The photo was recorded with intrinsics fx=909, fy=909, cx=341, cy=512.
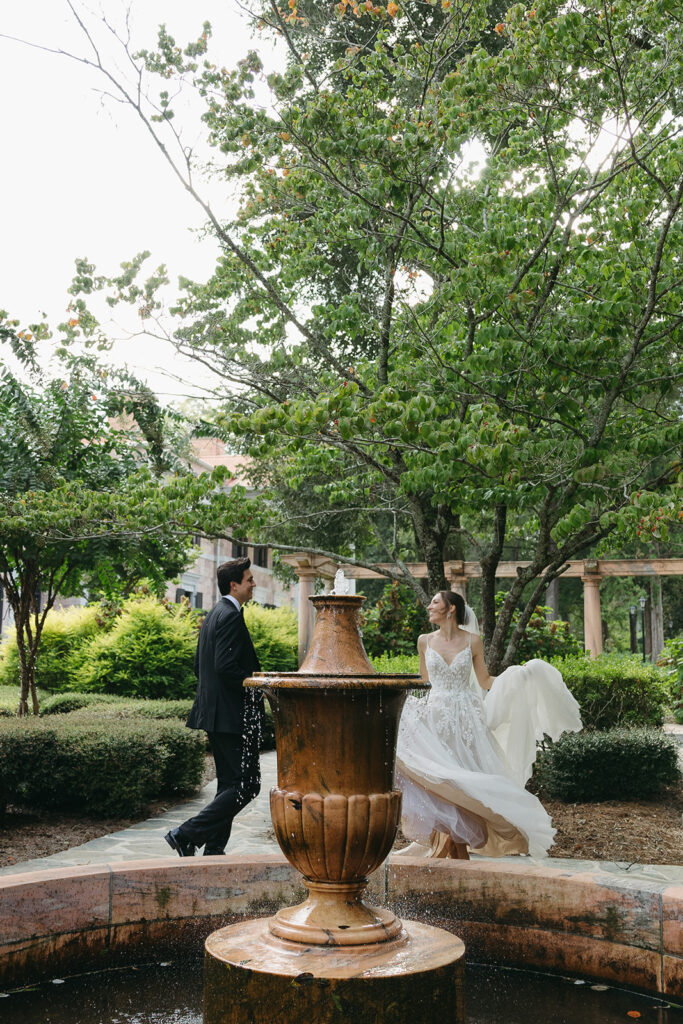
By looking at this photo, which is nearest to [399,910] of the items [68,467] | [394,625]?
[68,467]

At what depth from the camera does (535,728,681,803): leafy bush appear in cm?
918

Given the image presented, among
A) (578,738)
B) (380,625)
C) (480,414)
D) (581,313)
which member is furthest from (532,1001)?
(380,625)

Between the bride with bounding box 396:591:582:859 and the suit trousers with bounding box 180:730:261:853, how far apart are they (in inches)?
41.2

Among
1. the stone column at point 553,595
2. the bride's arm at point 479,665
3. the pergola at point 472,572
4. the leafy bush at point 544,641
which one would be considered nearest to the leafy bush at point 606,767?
the bride's arm at point 479,665

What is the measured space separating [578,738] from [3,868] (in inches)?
224

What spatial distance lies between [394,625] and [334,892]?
44.9 feet

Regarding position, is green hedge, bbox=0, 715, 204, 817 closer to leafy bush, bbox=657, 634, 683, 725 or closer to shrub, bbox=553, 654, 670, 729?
leafy bush, bbox=657, 634, 683, 725

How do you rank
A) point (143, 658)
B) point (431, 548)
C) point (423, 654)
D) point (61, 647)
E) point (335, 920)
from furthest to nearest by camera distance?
point (61, 647) → point (143, 658) → point (431, 548) → point (423, 654) → point (335, 920)

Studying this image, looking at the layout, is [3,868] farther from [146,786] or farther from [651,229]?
[651,229]

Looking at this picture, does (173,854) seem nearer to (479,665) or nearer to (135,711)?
(479,665)

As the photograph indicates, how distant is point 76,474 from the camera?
10586 millimetres

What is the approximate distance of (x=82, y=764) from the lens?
7961mm

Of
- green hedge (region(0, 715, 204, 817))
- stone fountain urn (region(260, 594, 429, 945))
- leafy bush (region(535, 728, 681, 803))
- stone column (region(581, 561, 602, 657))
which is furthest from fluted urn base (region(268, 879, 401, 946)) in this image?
stone column (region(581, 561, 602, 657))

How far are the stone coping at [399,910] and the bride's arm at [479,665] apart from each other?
7.56 feet
